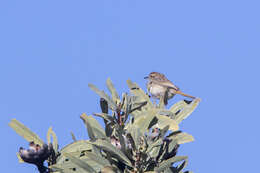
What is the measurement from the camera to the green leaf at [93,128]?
134 inches

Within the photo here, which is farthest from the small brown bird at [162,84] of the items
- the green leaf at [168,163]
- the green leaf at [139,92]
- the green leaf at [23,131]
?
the green leaf at [168,163]

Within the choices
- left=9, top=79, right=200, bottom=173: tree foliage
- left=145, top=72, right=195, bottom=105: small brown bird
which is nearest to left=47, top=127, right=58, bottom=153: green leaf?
left=9, top=79, right=200, bottom=173: tree foliage

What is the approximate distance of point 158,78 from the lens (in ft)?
37.4

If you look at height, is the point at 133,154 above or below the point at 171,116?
below

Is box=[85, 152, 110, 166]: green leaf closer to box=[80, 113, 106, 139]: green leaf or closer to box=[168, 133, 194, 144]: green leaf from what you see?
box=[80, 113, 106, 139]: green leaf

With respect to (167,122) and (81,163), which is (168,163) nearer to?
(167,122)

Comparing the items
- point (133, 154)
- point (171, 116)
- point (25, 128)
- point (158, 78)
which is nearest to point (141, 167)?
point (133, 154)

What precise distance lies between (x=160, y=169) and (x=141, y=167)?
0.15 metres

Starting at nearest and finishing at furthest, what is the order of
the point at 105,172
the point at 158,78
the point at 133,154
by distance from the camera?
the point at 105,172 → the point at 133,154 → the point at 158,78

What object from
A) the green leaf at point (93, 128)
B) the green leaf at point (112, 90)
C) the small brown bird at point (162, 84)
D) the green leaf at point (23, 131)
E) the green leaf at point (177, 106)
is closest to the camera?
the green leaf at point (93, 128)

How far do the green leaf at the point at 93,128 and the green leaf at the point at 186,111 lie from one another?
0.71 meters

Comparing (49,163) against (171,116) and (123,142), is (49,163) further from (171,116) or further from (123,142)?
(171,116)

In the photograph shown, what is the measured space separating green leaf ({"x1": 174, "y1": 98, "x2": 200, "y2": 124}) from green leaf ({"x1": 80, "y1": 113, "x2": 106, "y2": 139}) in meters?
0.71

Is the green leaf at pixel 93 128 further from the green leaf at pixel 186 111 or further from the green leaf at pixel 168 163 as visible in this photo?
the green leaf at pixel 186 111
